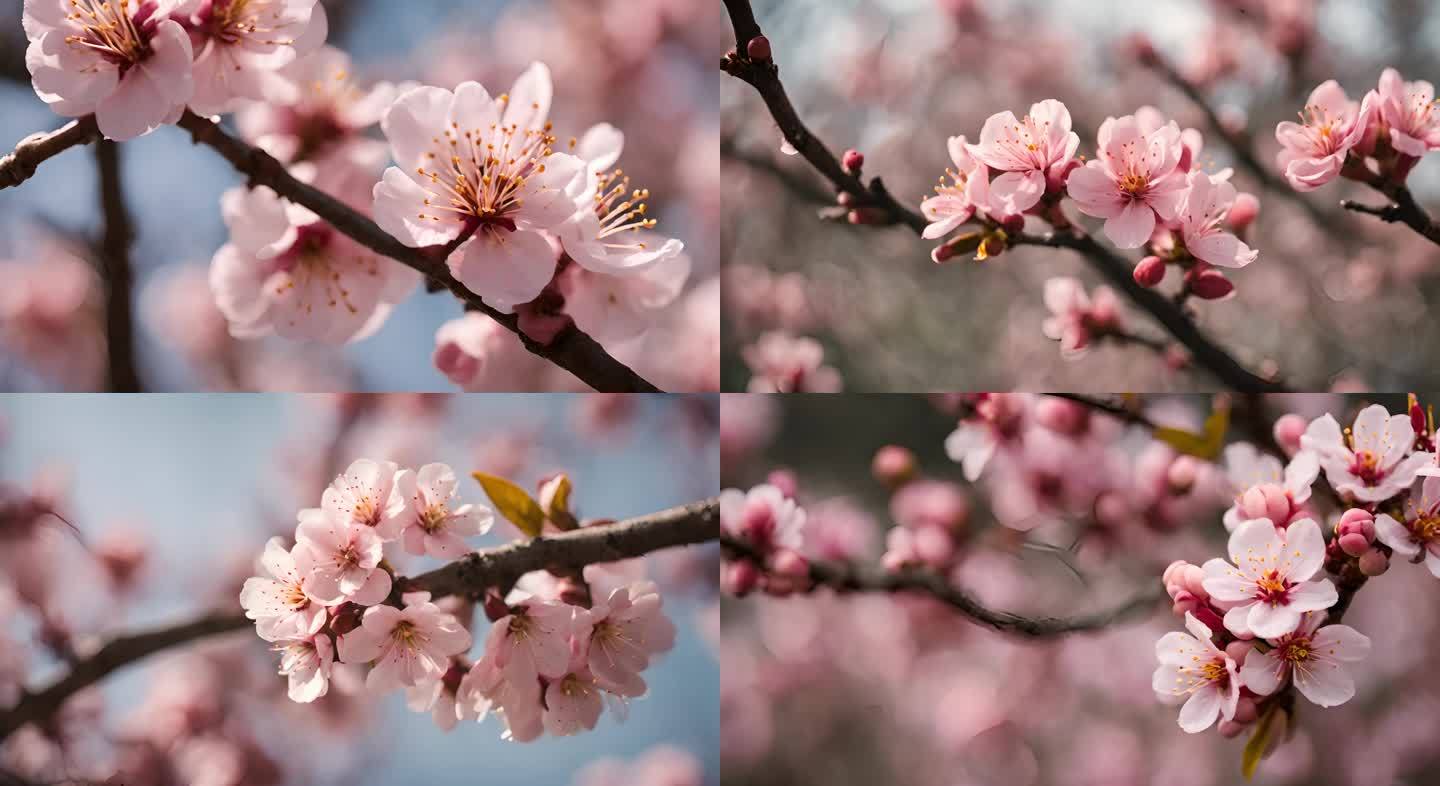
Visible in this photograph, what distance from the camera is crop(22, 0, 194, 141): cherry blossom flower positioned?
0.60 metres

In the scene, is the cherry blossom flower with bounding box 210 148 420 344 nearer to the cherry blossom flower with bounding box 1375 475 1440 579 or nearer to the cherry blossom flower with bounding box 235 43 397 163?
the cherry blossom flower with bounding box 235 43 397 163

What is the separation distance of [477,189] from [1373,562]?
0.66m

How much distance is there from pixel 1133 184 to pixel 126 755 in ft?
3.48

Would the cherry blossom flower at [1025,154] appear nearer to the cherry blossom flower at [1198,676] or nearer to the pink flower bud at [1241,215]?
the pink flower bud at [1241,215]

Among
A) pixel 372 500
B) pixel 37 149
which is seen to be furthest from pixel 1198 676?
pixel 37 149

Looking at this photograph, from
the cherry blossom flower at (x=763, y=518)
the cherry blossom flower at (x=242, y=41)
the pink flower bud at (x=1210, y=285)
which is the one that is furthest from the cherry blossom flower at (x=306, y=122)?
the pink flower bud at (x=1210, y=285)

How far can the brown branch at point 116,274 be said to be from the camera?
93 cm

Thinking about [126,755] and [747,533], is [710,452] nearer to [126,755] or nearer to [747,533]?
[747,533]

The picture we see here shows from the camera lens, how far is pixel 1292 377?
98 centimetres

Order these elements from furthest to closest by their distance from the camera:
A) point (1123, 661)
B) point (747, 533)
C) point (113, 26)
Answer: point (1123, 661) → point (747, 533) → point (113, 26)

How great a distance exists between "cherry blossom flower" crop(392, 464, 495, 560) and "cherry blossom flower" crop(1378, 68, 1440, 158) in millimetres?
755

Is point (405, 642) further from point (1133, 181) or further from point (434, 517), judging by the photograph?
point (1133, 181)

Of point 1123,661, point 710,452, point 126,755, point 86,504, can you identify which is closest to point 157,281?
point 86,504

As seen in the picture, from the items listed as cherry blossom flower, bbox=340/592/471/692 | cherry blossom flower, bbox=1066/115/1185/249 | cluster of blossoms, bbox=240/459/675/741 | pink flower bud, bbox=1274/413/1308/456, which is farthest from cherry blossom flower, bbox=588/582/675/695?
pink flower bud, bbox=1274/413/1308/456
